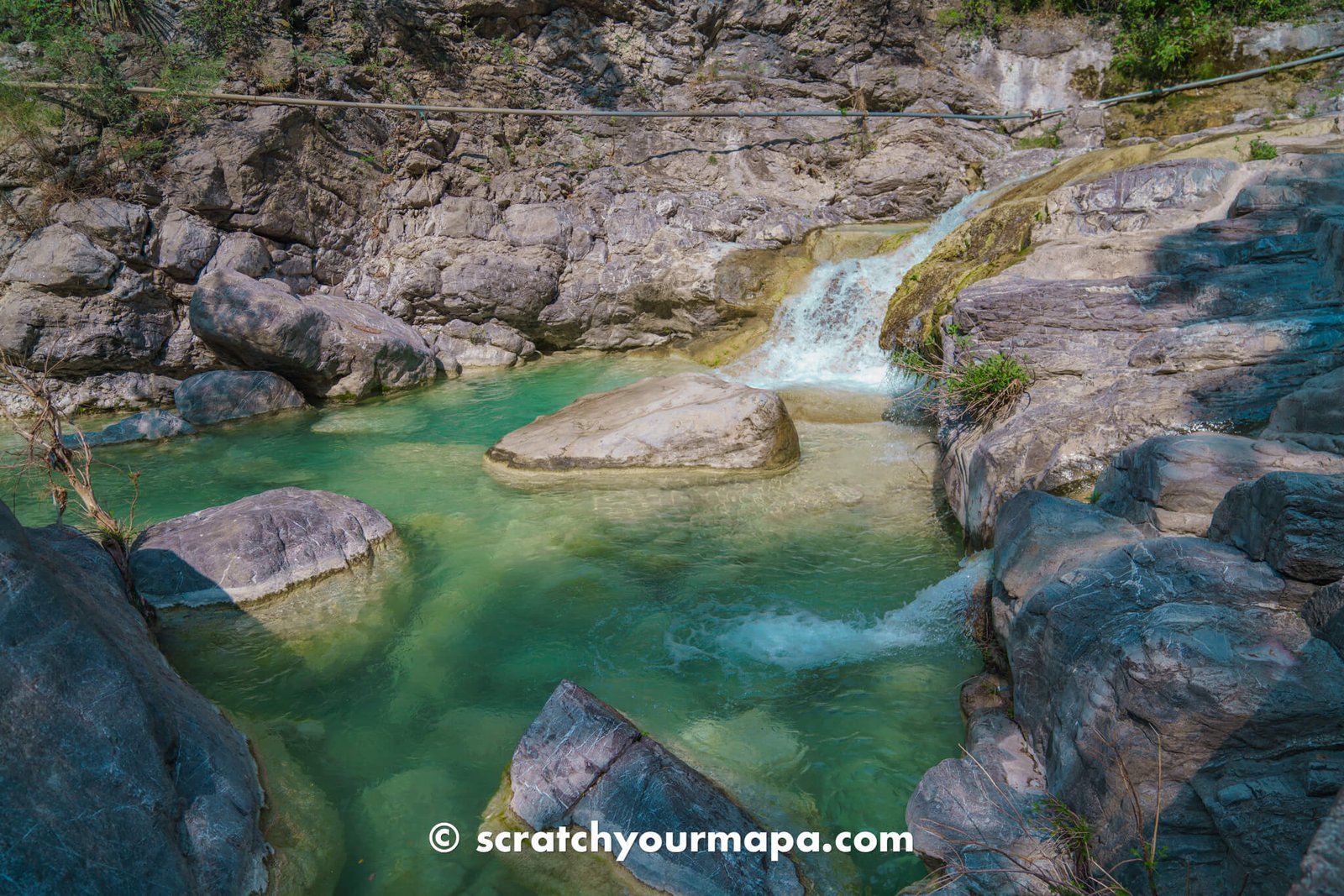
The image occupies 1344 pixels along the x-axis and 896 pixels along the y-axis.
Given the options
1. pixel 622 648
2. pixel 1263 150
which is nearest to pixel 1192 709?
pixel 622 648

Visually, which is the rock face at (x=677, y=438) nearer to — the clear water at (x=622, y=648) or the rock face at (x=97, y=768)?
the clear water at (x=622, y=648)

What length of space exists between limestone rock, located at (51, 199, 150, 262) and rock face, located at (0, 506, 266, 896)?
367 inches

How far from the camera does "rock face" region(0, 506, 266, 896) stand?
2.18 metres

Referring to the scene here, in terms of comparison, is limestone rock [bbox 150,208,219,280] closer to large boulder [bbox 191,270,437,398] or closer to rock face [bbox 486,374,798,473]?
large boulder [bbox 191,270,437,398]

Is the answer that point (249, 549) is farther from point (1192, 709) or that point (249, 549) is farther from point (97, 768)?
point (1192, 709)

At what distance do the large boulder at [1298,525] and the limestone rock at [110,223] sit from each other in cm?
1256

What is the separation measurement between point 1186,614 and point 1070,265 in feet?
16.5

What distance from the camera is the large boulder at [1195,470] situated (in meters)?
3.33

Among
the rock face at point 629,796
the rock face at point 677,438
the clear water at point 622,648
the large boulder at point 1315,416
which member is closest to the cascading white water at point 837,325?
the rock face at point 677,438

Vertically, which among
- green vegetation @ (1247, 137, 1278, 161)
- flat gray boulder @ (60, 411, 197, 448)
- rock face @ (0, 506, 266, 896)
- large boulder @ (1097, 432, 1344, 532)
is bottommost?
flat gray boulder @ (60, 411, 197, 448)

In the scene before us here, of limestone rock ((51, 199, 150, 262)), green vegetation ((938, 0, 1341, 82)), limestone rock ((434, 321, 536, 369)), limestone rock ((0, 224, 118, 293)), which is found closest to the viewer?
limestone rock ((0, 224, 118, 293))

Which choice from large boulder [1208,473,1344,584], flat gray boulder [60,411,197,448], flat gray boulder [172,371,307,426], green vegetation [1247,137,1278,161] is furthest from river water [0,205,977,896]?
green vegetation [1247,137,1278,161]

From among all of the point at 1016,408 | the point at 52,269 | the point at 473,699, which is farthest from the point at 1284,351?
the point at 52,269

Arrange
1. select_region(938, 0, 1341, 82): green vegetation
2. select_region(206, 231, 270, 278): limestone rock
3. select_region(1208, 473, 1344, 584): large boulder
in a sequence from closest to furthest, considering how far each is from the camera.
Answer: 1. select_region(1208, 473, 1344, 584): large boulder
2. select_region(206, 231, 270, 278): limestone rock
3. select_region(938, 0, 1341, 82): green vegetation
